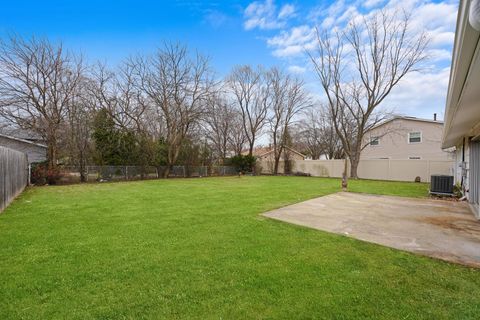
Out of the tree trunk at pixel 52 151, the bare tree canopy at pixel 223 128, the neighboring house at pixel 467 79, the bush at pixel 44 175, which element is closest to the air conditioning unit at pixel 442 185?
the neighboring house at pixel 467 79

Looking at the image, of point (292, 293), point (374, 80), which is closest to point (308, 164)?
point (374, 80)

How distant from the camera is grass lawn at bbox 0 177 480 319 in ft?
7.39

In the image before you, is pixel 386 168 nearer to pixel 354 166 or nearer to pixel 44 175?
pixel 354 166

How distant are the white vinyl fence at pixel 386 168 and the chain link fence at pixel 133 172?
752cm

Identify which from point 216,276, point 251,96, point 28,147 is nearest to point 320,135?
point 251,96

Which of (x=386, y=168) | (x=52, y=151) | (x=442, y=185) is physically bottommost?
(x=442, y=185)

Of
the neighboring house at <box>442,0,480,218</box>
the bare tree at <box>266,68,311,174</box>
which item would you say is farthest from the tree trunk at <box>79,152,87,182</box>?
the neighboring house at <box>442,0,480,218</box>

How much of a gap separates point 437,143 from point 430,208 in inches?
602

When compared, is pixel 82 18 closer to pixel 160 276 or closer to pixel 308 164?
pixel 160 276

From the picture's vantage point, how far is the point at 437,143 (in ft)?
62.8

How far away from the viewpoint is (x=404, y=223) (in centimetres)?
549

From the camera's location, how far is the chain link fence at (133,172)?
15429 millimetres

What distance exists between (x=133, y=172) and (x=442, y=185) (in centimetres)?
1748

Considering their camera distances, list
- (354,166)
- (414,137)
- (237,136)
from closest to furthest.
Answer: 1. (354,166)
2. (414,137)
3. (237,136)
